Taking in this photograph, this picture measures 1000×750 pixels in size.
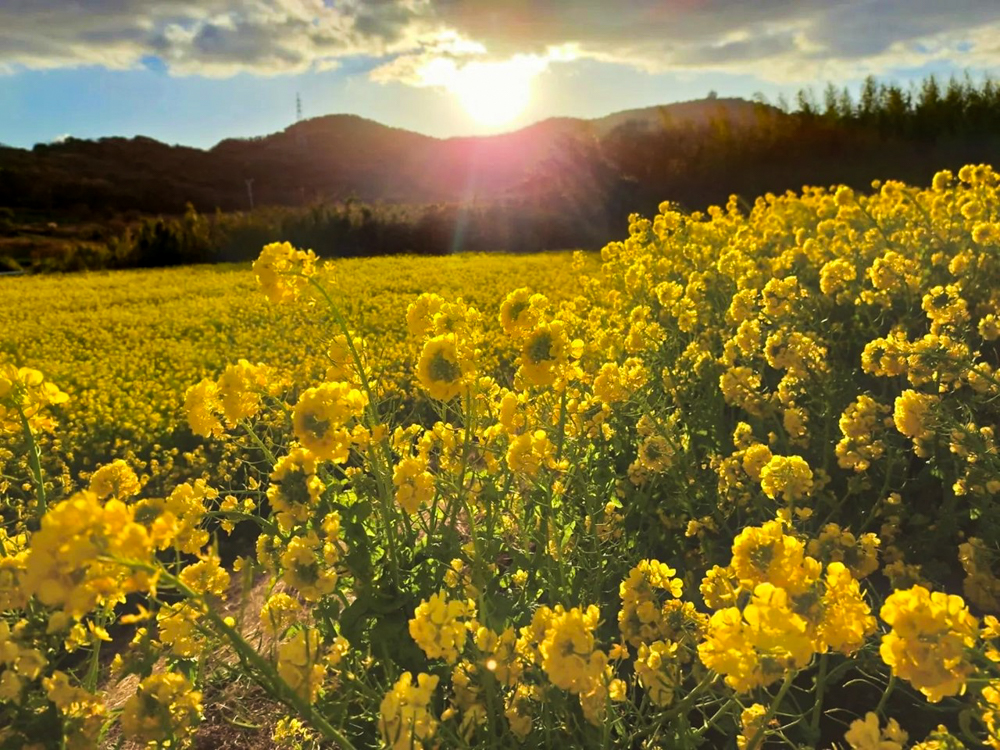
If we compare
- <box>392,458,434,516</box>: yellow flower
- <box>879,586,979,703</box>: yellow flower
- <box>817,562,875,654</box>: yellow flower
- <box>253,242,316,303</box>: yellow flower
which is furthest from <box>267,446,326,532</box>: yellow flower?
<box>879,586,979,703</box>: yellow flower

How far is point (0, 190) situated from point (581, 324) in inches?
2378

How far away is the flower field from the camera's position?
1.36 meters

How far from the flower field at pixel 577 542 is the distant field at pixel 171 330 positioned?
74 cm

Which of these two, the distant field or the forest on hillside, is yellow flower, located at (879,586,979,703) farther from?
the forest on hillside

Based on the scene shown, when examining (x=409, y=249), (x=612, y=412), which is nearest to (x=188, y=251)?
(x=409, y=249)

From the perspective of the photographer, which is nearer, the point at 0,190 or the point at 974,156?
the point at 974,156

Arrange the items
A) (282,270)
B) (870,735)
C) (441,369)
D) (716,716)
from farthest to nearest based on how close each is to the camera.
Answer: (282,270) < (441,369) < (716,716) < (870,735)

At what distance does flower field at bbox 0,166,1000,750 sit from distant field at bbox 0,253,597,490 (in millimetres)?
736

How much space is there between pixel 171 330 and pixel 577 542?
8392 millimetres

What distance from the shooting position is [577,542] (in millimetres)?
2609

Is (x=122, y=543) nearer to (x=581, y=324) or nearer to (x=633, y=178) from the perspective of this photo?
(x=581, y=324)

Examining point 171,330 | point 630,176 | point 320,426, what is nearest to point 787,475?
point 320,426

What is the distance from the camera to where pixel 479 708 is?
173cm

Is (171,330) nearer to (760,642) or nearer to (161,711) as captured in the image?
(161,711)
